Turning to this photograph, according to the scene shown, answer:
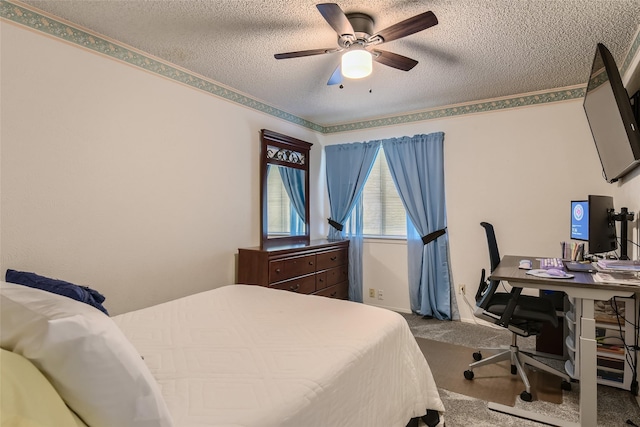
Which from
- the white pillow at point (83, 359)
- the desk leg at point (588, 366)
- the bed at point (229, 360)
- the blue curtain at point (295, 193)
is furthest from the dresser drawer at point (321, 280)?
the white pillow at point (83, 359)

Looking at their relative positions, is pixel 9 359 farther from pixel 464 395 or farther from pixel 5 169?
pixel 464 395

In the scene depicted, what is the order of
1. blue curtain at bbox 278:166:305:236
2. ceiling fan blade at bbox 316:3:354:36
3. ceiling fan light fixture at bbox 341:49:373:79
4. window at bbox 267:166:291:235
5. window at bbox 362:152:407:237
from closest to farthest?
1. ceiling fan blade at bbox 316:3:354:36
2. ceiling fan light fixture at bbox 341:49:373:79
3. window at bbox 267:166:291:235
4. blue curtain at bbox 278:166:305:236
5. window at bbox 362:152:407:237

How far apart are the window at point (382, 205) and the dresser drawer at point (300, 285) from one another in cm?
118

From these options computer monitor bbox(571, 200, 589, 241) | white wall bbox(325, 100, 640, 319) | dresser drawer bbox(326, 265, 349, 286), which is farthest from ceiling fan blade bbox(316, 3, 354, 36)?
dresser drawer bbox(326, 265, 349, 286)

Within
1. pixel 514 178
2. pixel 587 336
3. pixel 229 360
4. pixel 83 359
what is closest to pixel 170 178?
pixel 229 360

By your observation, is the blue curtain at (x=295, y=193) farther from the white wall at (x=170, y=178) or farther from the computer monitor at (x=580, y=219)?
the computer monitor at (x=580, y=219)

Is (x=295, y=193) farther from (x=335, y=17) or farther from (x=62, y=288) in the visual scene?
(x=62, y=288)

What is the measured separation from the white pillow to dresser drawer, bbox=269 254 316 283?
7.69 feet

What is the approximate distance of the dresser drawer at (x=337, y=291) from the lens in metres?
3.91

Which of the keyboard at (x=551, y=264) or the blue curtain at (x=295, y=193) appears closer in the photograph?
the keyboard at (x=551, y=264)

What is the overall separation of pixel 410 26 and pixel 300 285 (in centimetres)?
256

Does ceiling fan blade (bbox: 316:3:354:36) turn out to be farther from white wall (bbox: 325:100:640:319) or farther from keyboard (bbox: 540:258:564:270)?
white wall (bbox: 325:100:640:319)

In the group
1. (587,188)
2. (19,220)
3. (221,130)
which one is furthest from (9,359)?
(587,188)

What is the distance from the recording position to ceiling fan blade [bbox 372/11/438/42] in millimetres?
1781
